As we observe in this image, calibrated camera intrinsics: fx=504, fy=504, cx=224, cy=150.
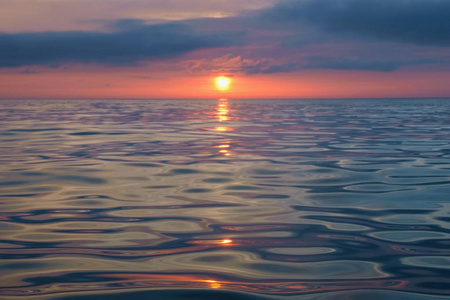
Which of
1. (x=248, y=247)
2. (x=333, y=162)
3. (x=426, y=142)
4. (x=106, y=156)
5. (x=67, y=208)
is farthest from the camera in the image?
(x=426, y=142)

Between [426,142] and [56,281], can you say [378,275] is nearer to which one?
[56,281]

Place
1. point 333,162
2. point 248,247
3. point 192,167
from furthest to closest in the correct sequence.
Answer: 1. point 333,162
2. point 192,167
3. point 248,247

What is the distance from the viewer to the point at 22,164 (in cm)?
977

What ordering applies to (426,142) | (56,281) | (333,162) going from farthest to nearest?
(426,142)
(333,162)
(56,281)

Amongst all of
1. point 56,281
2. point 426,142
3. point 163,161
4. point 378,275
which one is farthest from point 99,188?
point 426,142

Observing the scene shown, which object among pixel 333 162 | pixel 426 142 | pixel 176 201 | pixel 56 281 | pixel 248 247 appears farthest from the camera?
pixel 426 142

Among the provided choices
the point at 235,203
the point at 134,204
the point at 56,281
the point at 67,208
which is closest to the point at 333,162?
the point at 235,203

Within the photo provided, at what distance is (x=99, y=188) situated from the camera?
728cm

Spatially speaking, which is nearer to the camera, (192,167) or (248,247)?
(248,247)

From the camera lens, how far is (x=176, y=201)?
636 centimetres

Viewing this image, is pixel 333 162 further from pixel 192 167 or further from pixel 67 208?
pixel 67 208

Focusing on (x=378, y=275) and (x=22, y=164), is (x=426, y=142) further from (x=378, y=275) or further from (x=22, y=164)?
(x=378, y=275)

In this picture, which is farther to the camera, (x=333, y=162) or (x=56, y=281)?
(x=333, y=162)

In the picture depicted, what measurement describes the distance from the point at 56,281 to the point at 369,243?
104 inches
